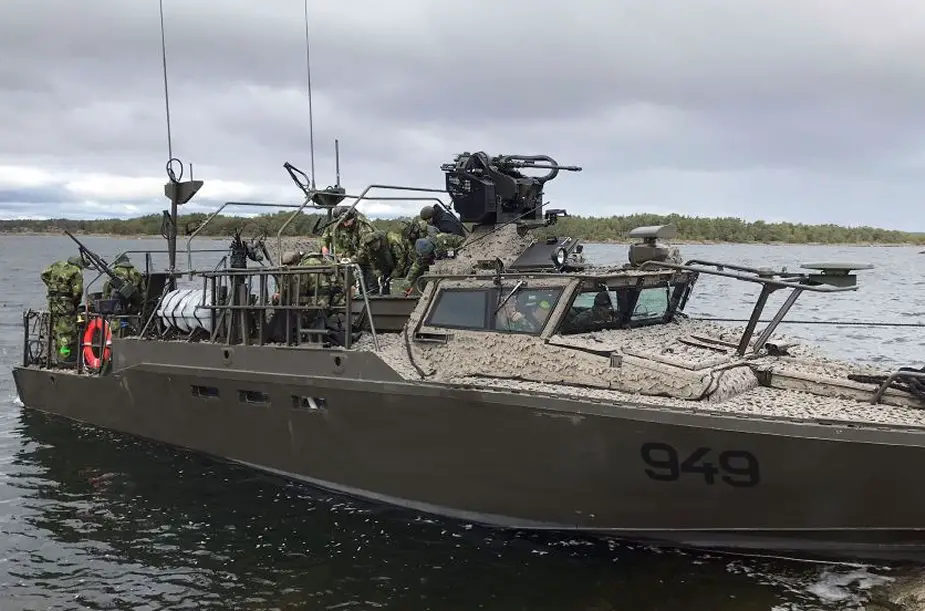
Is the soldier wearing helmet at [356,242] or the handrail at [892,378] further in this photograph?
the soldier wearing helmet at [356,242]

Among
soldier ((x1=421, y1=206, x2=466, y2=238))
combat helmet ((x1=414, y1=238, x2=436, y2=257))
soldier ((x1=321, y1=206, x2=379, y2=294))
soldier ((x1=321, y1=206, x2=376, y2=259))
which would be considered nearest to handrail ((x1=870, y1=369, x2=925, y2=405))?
combat helmet ((x1=414, y1=238, x2=436, y2=257))

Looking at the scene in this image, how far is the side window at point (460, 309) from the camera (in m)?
8.14

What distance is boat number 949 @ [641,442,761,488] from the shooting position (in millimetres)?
6438

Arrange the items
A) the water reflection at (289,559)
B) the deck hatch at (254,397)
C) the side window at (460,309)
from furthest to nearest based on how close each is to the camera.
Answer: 1. the deck hatch at (254,397)
2. the side window at (460,309)
3. the water reflection at (289,559)

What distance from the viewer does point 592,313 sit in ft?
26.2

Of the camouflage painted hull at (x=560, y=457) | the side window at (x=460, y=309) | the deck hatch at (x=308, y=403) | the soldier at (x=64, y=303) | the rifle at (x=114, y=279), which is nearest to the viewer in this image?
the camouflage painted hull at (x=560, y=457)

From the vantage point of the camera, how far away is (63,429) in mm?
12297

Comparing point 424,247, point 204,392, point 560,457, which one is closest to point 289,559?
point 560,457

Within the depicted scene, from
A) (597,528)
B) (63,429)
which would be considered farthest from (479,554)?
(63,429)

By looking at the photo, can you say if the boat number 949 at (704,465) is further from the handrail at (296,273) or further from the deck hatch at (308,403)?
the deck hatch at (308,403)

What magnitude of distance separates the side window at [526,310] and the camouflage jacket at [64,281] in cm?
773

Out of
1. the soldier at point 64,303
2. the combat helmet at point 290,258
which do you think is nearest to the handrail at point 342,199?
the combat helmet at point 290,258

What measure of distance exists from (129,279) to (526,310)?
265 inches

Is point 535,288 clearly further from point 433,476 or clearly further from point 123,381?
point 123,381
